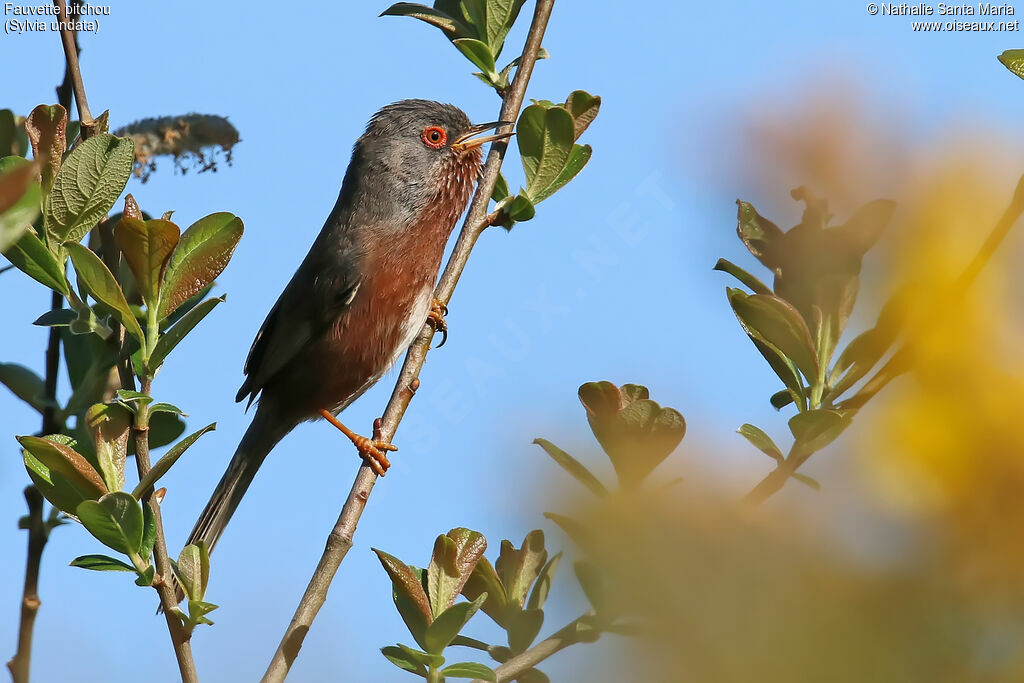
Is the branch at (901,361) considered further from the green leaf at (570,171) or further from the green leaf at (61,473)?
the green leaf at (61,473)

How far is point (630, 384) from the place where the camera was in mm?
2309

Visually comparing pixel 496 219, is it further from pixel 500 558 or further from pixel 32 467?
pixel 32 467

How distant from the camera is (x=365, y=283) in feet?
18.5

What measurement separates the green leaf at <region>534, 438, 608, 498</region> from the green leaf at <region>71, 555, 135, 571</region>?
99 cm

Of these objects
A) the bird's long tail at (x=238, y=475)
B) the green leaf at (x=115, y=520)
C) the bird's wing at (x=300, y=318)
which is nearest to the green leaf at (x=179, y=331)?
the green leaf at (x=115, y=520)

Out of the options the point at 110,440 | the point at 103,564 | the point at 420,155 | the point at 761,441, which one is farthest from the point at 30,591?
the point at 420,155

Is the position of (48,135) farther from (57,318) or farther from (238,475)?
(238,475)

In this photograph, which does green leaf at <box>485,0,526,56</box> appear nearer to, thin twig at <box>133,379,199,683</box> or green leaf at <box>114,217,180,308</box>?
green leaf at <box>114,217,180,308</box>

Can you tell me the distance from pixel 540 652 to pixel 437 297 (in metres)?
1.30

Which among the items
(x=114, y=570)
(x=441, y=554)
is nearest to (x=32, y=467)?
(x=114, y=570)

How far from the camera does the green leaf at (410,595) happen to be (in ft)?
8.02

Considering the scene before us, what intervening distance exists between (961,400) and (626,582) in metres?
1.27

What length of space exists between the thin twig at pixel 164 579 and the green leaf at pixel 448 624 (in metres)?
0.52

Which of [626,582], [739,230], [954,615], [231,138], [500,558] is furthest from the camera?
[231,138]
